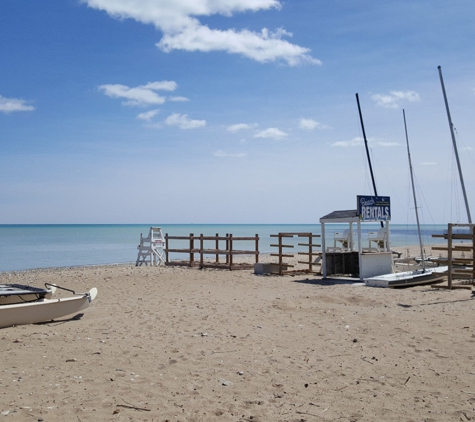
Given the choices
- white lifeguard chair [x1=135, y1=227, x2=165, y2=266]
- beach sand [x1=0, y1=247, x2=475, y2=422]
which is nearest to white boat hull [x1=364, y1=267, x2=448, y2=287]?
beach sand [x1=0, y1=247, x2=475, y2=422]

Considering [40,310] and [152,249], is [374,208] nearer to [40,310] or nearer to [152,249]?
[152,249]

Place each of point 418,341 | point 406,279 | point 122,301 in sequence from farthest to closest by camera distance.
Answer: point 406,279 < point 122,301 < point 418,341

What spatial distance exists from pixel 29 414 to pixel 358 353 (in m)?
4.23

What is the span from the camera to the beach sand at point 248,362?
499cm

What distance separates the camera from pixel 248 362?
656cm

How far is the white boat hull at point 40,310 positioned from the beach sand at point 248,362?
184mm

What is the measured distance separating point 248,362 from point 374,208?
1058cm

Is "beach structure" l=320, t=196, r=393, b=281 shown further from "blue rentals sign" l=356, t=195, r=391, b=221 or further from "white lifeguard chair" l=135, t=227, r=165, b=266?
"white lifeguard chair" l=135, t=227, r=165, b=266

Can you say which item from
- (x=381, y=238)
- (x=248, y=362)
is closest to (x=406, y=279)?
(x=381, y=238)

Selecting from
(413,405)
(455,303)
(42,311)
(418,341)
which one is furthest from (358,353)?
(42,311)

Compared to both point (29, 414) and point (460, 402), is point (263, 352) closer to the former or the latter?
point (460, 402)

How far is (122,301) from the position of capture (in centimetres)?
1183

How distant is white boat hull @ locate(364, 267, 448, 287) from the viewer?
14047 millimetres

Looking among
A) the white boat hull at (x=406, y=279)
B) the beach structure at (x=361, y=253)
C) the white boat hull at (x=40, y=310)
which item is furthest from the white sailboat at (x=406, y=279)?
the white boat hull at (x=40, y=310)
